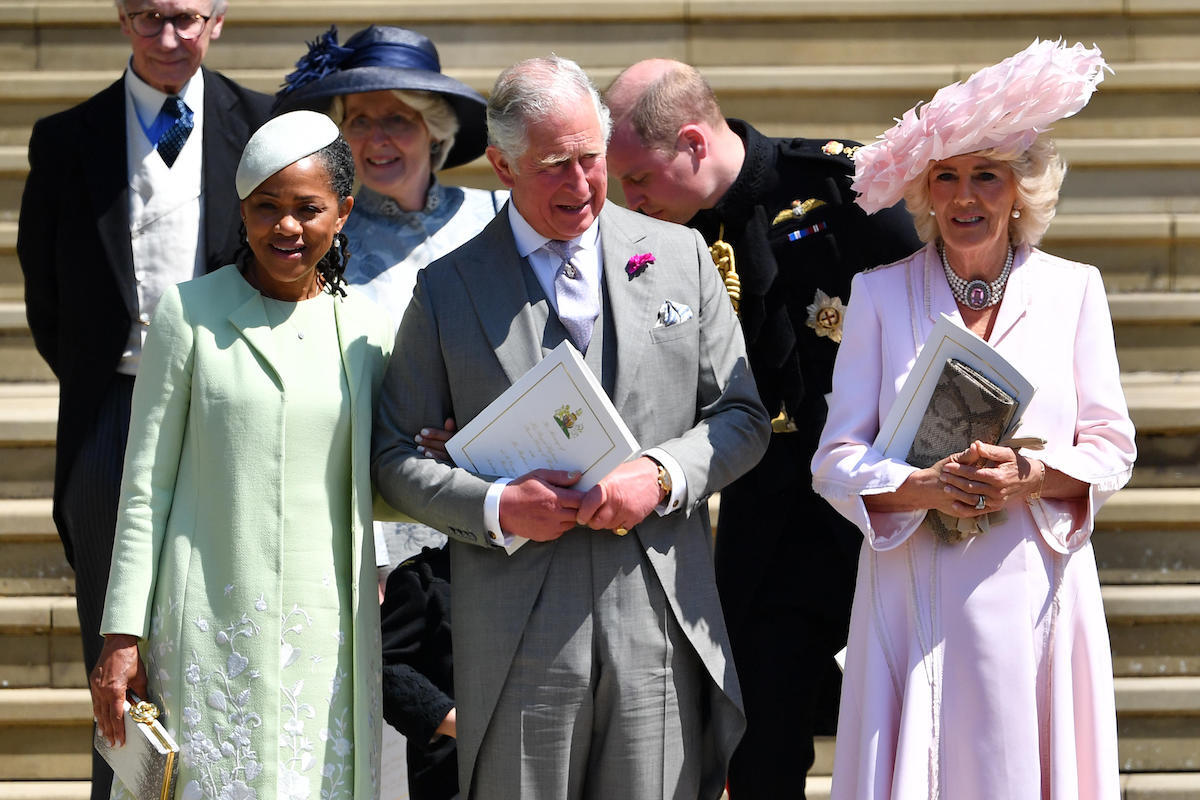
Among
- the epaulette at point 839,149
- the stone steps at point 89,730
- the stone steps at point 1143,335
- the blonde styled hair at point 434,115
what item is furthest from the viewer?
the stone steps at point 1143,335

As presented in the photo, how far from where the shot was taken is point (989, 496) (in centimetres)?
332

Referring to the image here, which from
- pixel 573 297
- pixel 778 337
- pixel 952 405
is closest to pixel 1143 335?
pixel 778 337

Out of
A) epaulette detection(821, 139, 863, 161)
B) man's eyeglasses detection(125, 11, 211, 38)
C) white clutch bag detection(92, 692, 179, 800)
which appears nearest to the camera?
white clutch bag detection(92, 692, 179, 800)

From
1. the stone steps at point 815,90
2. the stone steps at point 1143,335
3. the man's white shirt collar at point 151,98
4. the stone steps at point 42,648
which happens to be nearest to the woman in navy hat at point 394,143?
the man's white shirt collar at point 151,98

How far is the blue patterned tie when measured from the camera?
14.6 ft

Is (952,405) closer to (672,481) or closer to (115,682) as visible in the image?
(672,481)

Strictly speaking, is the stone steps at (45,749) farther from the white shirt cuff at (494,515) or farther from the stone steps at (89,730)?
the white shirt cuff at (494,515)

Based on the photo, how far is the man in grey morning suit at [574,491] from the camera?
3.35 m

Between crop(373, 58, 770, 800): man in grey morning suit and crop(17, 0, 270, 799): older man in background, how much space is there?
1.13 meters

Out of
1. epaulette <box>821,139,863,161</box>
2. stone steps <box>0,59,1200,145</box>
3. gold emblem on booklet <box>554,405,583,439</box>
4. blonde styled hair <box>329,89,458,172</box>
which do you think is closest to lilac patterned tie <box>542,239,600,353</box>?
gold emblem on booklet <box>554,405,583,439</box>

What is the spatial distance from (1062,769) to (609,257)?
146cm

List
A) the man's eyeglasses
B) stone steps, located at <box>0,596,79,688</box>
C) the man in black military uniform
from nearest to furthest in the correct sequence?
1. the man in black military uniform
2. the man's eyeglasses
3. stone steps, located at <box>0,596,79,688</box>

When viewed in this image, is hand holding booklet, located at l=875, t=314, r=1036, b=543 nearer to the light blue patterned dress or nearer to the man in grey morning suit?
the man in grey morning suit

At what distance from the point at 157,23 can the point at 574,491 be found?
6.79 feet
